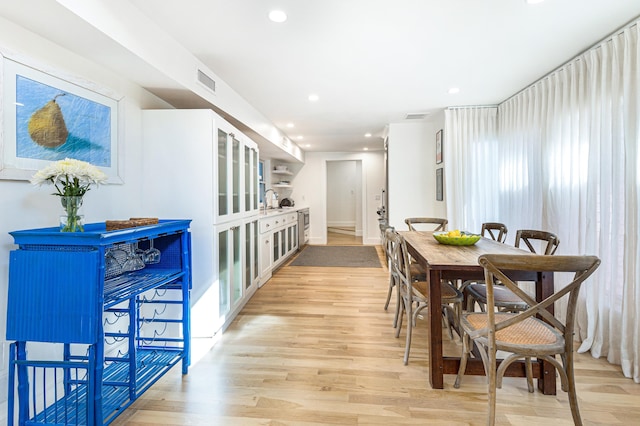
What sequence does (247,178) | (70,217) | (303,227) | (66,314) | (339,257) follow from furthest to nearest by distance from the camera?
(303,227)
(339,257)
(247,178)
(70,217)
(66,314)

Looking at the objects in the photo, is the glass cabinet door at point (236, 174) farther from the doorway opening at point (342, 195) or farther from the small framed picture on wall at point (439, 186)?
the doorway opening at point (342, 195)

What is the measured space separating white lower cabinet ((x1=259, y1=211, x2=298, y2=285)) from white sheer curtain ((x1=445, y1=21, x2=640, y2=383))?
315 cm

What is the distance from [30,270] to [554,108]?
397cm

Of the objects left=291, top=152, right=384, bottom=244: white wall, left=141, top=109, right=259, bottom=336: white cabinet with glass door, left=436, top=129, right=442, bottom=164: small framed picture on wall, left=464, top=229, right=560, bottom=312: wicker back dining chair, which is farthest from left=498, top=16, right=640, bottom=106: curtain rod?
left=291, top=152, right=384, bottom=244: white wall

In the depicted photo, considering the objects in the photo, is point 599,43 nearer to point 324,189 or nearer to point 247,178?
point 247,178

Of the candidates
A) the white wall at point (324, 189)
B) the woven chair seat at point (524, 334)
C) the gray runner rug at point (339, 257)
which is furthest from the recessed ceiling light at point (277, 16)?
the white wall at point (324, 189)

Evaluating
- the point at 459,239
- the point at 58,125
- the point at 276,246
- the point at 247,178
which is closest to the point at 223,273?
the point at 247,178

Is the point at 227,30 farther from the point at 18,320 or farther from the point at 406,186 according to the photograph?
the point at 406,186

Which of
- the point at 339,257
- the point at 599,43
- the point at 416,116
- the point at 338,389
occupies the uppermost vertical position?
the point at 416,116

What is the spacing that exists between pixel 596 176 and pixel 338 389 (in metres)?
2.43

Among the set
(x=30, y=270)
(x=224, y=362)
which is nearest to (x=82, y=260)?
(x=30, y=270)

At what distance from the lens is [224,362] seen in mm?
2164

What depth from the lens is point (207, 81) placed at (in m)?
2.67

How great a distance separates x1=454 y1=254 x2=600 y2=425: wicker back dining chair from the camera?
50.6 inches
